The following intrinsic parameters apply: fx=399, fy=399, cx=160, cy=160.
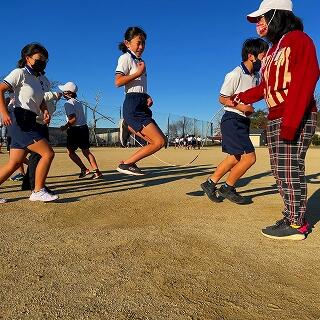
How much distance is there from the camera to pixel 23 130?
195 inches

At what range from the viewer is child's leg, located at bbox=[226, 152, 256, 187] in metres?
5.26

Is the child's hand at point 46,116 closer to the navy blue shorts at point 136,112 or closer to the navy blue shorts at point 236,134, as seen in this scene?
the navy blue shorts at point 136,112

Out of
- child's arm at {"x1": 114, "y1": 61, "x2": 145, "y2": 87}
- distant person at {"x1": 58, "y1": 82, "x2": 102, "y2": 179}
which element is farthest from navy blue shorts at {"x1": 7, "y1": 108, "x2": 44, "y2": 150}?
distant person at {"x1": 58, "y1": 82, "x2": 102, "y2": 179}

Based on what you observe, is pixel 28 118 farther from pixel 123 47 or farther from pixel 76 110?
pixel 76 110

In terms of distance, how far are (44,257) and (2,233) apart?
0.85m

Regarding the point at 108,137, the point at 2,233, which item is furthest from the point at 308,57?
the point at 108,137

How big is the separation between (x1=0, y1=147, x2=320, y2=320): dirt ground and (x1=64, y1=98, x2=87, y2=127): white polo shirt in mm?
3260

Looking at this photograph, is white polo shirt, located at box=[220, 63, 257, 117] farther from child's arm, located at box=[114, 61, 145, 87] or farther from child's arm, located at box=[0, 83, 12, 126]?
child's arm, located at box=[0, 83, 12, 126]

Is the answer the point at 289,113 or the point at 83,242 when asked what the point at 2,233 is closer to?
the point at 83,242

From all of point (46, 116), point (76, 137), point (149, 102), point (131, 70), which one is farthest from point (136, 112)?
point (76, 137)

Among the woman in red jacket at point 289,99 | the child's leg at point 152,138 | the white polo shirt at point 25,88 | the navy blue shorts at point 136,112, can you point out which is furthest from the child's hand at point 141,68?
the woman in red jacket at point 289,99

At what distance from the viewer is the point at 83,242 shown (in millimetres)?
3174

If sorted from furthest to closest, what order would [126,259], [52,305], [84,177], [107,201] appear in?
[84,177]
[107,201]
[126,259]
[52,305]

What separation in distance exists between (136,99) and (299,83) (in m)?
2.76
